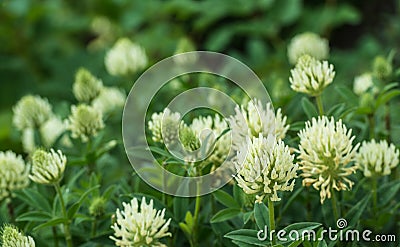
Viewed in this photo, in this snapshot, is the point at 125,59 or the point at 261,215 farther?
the point at 125,59

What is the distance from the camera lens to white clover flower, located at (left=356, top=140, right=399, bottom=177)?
4.29 ft

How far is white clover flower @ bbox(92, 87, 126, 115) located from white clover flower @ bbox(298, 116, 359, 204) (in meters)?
0.78

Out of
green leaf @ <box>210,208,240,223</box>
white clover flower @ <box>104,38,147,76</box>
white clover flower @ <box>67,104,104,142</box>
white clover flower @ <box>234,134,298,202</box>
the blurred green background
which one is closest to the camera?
white clover flower @ <box>234,134,298,202</box>

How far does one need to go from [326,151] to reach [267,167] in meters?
0.13

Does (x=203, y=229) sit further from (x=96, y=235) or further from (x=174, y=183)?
(x=96, y=235)

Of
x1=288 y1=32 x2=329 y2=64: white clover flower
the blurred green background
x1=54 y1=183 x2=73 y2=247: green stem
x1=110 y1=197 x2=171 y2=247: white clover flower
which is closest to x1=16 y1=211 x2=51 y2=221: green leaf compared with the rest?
x1=54 y1=183 x2=73 y2=247: green stem

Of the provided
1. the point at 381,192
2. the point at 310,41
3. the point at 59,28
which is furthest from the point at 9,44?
the point at 381,192

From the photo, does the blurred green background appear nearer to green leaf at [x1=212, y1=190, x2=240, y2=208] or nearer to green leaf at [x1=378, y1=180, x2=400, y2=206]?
green leaf at [x1=378, y1=180, x2=400, y2=206]

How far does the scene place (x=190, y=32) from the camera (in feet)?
11.8

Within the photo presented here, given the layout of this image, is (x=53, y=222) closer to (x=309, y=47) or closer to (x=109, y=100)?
(x=109, y=100)

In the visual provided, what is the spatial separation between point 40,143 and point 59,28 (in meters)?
1.94

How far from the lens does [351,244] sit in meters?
1.23

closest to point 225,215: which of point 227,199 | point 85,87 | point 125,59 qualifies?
point 227,199

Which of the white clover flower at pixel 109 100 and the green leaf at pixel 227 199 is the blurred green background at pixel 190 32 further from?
the green leaf at pixel 227 199
